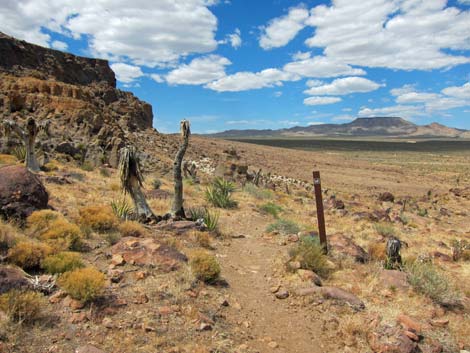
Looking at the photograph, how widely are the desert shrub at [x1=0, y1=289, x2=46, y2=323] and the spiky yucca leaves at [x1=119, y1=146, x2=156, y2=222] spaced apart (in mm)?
5276

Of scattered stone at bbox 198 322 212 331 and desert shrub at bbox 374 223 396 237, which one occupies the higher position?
scattered stone at bbox 198 322 212 331

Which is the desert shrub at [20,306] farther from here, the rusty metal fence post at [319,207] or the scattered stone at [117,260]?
the rusty metal fence post at [319,207]

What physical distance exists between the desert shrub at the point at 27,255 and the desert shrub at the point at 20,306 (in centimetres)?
116

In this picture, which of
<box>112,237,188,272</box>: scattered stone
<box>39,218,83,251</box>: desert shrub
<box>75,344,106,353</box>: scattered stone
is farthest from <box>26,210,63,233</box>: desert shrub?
<box>75,344,106,353</box>: scattered stone

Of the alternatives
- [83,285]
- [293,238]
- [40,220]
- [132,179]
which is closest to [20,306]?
[83,285]

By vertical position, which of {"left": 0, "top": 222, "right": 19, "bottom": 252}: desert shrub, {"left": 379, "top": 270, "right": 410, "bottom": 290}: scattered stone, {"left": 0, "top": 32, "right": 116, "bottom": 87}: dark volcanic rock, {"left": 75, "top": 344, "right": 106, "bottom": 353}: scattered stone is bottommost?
{"left": 379, "top": 270, "right": 410, "bottom": 290}: scattered stone

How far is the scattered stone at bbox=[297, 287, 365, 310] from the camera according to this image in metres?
6.30

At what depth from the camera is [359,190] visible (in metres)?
34.1

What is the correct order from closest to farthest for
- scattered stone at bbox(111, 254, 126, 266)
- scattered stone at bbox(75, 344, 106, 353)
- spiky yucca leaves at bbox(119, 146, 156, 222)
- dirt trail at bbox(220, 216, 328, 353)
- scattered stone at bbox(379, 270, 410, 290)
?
scattered stone at bbox(75, 344, 106, 353), dirt trail at bbox(220, 216, 328, 353), scattered stone at bbox(111, 254, 126, 266), scattered stone at bbox(379, 270, 410, 290), spiky yucca leaves at bbox(119, 146, 156, 222)

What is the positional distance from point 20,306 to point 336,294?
4753 mm

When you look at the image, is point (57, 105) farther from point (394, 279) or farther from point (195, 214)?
point (394, 279)

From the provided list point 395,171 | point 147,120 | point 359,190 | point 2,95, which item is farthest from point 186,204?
point 395,171

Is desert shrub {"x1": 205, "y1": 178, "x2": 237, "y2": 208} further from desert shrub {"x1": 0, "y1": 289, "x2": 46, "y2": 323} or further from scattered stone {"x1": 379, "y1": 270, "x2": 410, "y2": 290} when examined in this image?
desert shrub {"x1": 0, "y1": 289, "x2": 46, "y2": 323}

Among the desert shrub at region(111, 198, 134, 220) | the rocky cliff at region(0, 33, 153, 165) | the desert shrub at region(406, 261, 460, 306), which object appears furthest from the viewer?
the rocky cliff at region(0, 33, 153, 165)
